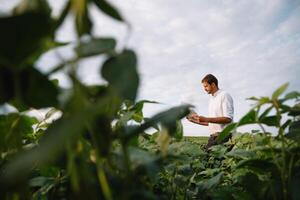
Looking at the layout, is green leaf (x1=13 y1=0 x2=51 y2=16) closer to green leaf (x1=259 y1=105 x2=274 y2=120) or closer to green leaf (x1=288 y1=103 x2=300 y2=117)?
green leaf (x1=259 y1=105 x2=274 y2=120)

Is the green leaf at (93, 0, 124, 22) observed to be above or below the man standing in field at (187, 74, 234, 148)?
below

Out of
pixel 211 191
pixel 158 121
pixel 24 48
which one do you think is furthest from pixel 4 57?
pixel 211 191

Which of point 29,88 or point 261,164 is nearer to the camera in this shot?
point 29,88

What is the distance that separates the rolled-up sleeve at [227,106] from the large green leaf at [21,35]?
4.47 meters

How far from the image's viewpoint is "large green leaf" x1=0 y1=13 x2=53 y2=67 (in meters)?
0.45

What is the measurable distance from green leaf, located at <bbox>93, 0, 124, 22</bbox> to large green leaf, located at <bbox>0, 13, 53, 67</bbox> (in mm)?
139

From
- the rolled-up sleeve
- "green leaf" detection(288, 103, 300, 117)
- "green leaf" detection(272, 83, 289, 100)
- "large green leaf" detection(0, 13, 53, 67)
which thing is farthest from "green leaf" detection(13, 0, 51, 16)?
the rolled-up sleeve

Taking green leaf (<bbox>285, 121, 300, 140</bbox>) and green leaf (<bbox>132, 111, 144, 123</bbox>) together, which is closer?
green leaf (<bbox>285, 121, 300, 140</bbox>)

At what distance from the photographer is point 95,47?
557 mm

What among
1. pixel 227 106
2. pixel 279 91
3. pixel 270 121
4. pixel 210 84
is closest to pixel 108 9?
pixel 279 91

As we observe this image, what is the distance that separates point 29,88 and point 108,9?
185mm

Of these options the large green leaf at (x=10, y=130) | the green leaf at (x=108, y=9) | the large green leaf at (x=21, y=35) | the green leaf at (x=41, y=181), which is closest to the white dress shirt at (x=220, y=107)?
the green leaf at (x=41, y=181)

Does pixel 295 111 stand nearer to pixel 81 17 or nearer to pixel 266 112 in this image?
pixel 266 112

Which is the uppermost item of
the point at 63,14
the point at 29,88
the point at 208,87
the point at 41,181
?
the point at 208,87
